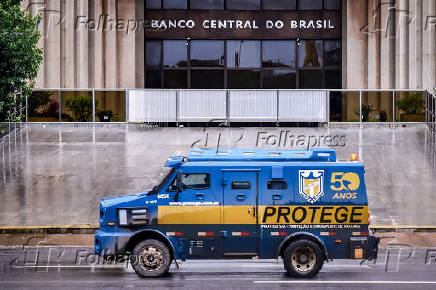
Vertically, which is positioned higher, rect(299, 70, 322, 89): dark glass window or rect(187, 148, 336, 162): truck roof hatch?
rect(299, 70, 322, 89): dark glass window

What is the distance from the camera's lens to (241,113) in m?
27.6

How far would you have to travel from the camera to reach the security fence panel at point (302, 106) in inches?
1090

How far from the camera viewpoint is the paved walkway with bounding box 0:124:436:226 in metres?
19.6

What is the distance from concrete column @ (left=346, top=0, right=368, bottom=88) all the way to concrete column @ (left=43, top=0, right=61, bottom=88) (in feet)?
43.4

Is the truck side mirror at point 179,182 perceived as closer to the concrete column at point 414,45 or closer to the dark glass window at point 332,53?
the concrete column at point 414,45

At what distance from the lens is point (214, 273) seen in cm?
1443

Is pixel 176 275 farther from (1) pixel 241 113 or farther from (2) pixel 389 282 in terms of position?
(1) pixel 241 113

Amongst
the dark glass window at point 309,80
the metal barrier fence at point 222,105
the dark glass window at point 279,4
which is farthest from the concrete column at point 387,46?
the metal barrier fence at point 222,105

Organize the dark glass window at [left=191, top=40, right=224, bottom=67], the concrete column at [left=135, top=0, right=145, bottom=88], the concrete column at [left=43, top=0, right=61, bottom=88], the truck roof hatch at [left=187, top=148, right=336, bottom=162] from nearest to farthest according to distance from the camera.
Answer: the truck roof hatch at [left=187, top=148, right=336, bottom=162], the concrete column at [left=43, top=0, right=61, bottom=88], the concrete column at [left=135, top=0, right=145, bottom=88], the dark glass window at [left=191, top=40, right=224, bottom=67]

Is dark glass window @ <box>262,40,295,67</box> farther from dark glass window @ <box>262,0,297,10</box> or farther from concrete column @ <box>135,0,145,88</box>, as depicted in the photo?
concrete column @ <box>135,0,145,88</box>

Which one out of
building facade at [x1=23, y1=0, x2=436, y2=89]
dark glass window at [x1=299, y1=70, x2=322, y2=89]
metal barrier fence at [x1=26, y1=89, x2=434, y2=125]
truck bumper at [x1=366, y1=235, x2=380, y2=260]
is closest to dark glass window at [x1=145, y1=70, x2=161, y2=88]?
building facade at [x1=23, y1=0, x2=436, y2=89]

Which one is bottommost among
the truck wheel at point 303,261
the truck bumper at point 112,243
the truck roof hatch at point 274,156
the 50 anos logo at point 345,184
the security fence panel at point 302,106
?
the truck wheel at point 303,261

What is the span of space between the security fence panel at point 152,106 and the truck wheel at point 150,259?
14225 mm

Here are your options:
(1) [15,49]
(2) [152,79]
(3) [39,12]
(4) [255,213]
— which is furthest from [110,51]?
(4) [255,213]
